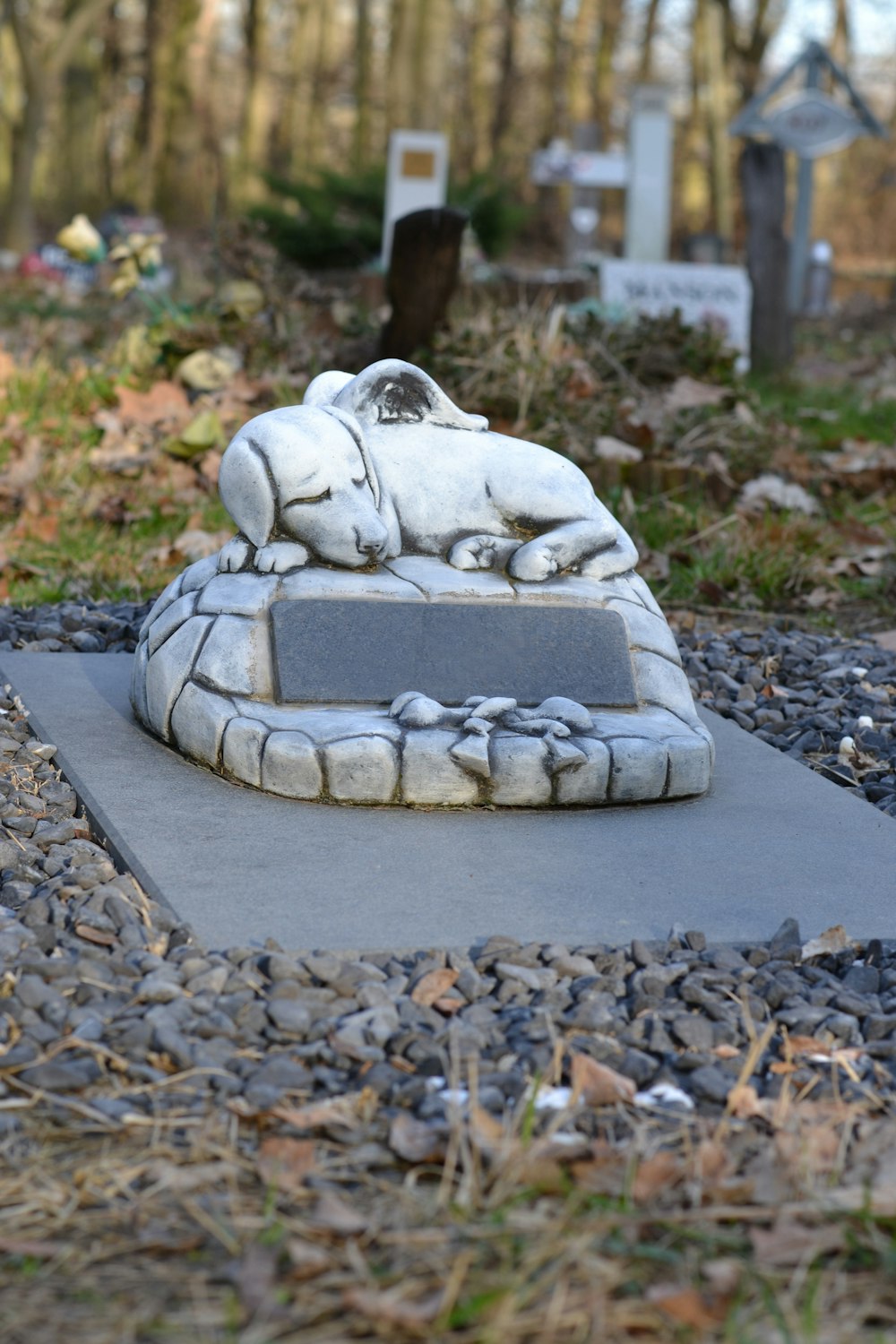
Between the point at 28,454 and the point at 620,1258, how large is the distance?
5405mm

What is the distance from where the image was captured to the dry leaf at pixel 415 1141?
2123 mm

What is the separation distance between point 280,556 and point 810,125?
1245 centimetres

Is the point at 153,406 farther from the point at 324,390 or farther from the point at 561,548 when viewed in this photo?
the point at 561,548

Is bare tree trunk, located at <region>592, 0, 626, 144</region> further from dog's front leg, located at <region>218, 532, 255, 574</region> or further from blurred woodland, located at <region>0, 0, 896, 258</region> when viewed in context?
dog's front leg, located at <region>218, 532, 255, 574</region>

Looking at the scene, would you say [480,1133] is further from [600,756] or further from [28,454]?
[28,454]

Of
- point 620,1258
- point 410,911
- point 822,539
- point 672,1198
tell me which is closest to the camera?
point 620,1258

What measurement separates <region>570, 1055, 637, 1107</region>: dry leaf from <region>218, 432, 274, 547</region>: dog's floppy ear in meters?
1.82

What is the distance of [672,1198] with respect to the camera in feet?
6.73

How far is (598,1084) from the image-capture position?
231 centimetres

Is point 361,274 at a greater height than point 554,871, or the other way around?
point 361,274

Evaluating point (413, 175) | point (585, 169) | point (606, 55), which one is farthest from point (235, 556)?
point (606, 55)

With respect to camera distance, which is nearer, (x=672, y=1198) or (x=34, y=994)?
(x=672, y=1198)

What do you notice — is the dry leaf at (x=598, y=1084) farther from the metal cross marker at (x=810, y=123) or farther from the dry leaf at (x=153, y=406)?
the metal cross marker at (x=810, y=123)

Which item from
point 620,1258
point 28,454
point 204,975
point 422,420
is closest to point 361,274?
point 28,454
